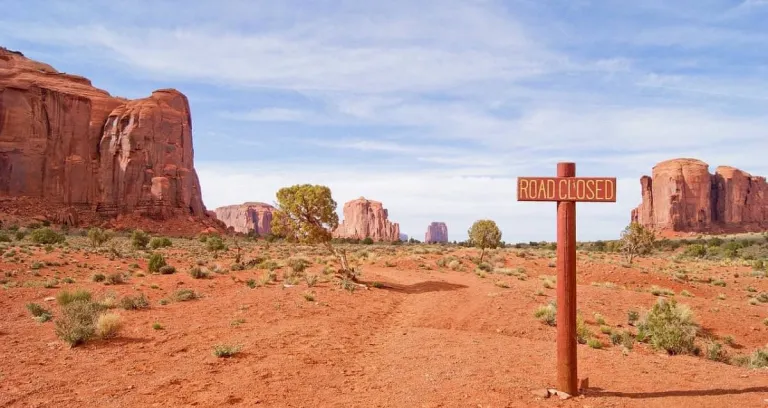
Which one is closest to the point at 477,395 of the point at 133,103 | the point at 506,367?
the point at 506,367

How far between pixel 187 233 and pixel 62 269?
52.3 m

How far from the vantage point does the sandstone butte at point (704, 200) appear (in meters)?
111

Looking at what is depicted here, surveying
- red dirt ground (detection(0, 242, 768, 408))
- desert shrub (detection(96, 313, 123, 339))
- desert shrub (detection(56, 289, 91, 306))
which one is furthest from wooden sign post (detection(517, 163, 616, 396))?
desert shrub (detection(56, 289, 91, 306))

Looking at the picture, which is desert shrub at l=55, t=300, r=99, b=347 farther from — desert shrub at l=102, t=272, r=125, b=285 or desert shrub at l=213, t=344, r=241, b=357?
desert shrub at l=102, t=272, r=125, b=285

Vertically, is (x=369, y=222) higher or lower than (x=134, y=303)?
higher

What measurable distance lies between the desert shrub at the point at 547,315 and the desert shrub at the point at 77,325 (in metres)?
12.0

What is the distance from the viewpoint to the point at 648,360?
10.5m

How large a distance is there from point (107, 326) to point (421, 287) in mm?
13585

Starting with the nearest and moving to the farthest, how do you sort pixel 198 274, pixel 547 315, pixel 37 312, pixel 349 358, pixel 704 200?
pixel 349 358 < pixel 37 312 < pixel 547 315 < pixel 198 274 < pixel 704 200

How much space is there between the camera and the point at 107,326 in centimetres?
1119

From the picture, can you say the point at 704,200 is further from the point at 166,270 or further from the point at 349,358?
the point at 349,358

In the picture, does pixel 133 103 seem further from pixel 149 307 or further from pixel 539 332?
pixel 539 332

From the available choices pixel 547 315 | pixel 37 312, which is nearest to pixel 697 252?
pixel 547 315

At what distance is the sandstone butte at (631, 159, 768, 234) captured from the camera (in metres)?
111
